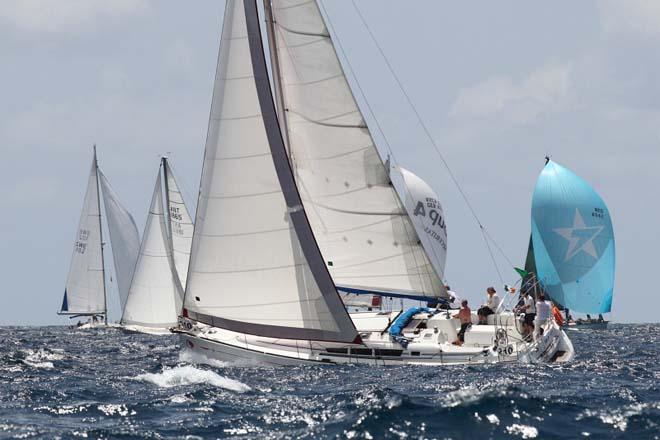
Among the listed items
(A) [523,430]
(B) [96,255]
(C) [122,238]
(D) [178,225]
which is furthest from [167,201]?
(A) [523,430]

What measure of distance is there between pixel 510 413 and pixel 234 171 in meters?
10.9

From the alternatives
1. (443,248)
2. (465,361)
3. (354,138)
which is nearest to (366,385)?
(465,361)

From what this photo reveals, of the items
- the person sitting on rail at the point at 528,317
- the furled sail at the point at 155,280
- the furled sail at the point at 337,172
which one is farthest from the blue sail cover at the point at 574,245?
the person sitting on rail at the point at 528,317

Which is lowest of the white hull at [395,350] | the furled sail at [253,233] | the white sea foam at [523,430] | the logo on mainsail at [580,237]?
the white sea foam at [523,430]

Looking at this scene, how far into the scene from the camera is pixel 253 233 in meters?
23.8

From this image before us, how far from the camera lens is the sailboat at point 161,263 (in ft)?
168

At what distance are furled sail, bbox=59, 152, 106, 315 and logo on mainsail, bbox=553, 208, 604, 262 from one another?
2813 cm

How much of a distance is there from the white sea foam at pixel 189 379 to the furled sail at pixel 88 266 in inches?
1715

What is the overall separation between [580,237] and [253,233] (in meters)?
32.6

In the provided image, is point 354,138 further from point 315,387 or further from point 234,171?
point 315,387

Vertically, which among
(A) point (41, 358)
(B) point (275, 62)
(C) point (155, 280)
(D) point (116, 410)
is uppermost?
(B) point (275, 62)

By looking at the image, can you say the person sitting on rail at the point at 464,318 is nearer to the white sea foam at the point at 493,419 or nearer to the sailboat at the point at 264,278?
the sailboat at the point at 264,278

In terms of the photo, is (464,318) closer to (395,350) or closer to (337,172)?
(395,350)

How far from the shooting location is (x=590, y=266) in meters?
53.7
